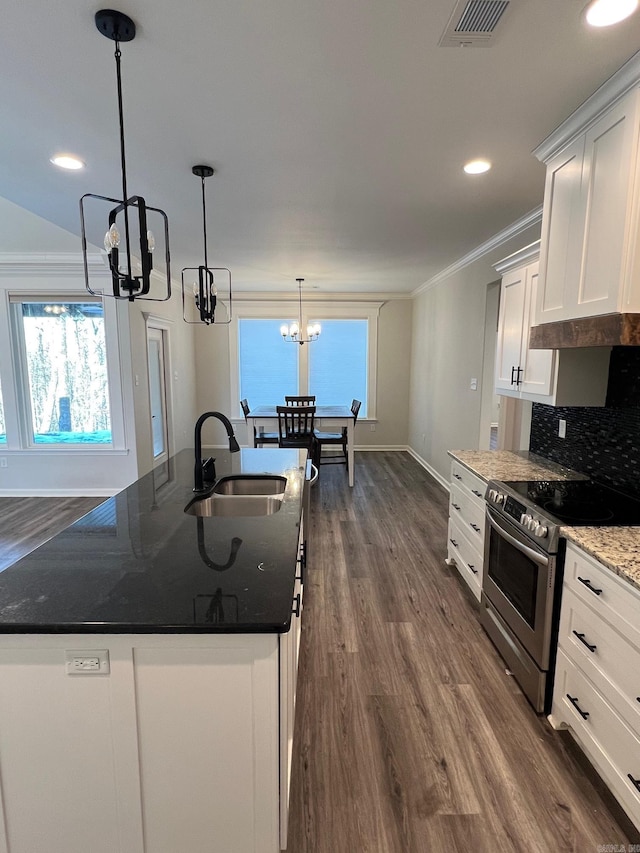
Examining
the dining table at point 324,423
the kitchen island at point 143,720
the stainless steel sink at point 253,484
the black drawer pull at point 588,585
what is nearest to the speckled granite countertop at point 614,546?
the black drawer pull at point 588,585

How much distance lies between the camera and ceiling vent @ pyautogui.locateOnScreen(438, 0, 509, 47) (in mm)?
1282

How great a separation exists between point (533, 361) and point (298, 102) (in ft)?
6.05

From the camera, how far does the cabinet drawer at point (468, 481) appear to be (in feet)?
8.44

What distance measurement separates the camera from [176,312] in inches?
247

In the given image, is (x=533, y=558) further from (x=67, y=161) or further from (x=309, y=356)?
(x=309, y=356)

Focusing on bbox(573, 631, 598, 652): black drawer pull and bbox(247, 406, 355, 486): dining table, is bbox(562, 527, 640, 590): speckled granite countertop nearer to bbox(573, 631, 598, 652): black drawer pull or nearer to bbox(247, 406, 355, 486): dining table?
bbox(573, 631, 598, 652): black drawer pull

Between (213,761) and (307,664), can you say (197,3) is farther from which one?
(307,664)

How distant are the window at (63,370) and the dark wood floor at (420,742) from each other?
3.35 m

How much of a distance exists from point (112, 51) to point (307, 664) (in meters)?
2.73

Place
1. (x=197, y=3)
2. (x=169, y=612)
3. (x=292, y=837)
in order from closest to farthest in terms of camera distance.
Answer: (x=169, y=612) → (x=197, y=3) → (x=292, y=837)

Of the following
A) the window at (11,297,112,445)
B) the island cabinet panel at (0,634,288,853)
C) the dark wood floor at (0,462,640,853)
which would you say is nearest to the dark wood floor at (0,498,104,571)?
the dark wood floor at (0,462,640,853)

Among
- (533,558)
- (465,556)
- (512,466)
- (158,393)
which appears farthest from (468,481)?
(158,393)

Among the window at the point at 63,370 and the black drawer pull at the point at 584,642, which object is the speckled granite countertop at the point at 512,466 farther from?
the window at the point at 63,370

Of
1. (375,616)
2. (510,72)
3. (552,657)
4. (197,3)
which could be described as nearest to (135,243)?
(197,3)
